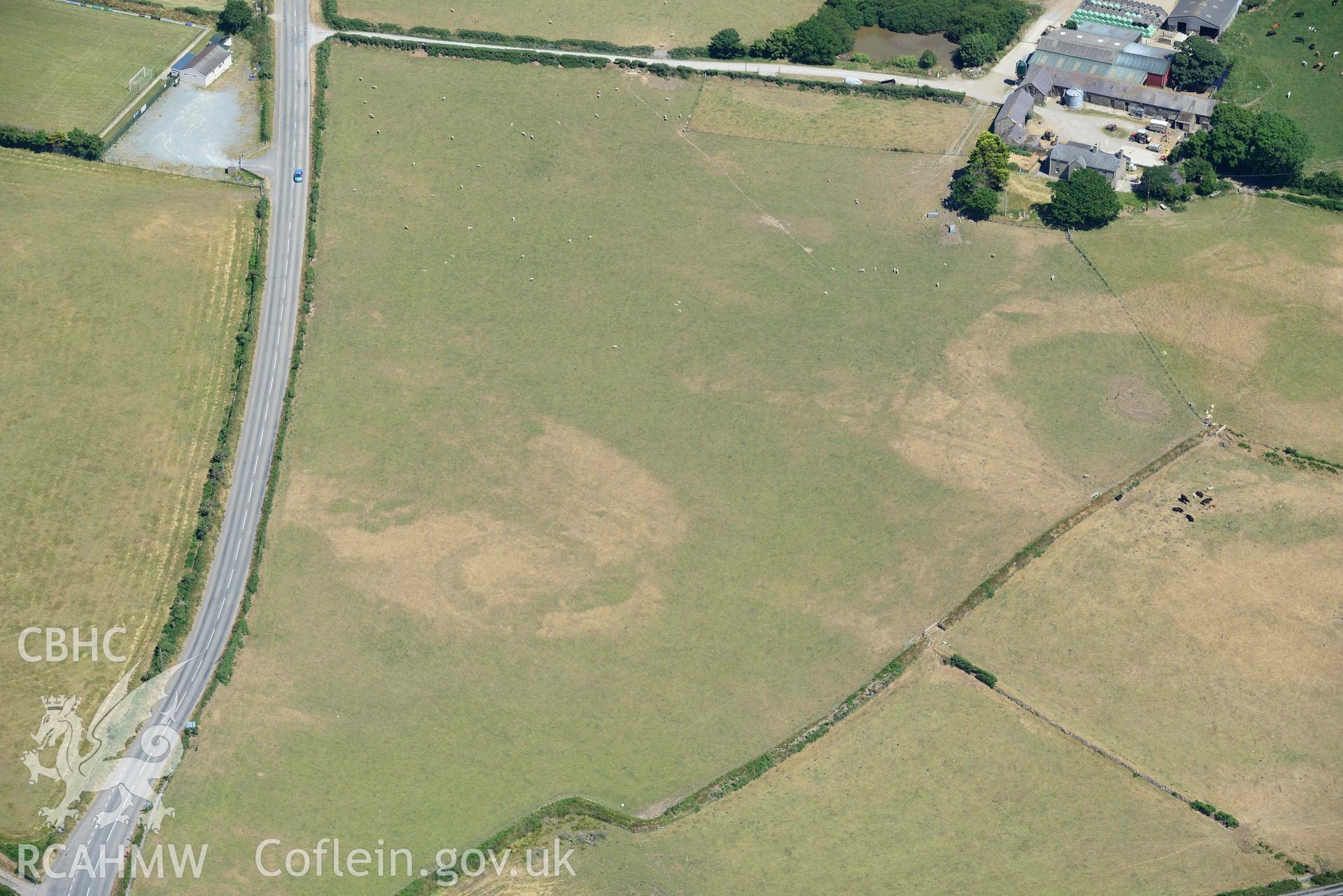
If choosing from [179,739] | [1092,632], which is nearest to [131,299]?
[179,739]

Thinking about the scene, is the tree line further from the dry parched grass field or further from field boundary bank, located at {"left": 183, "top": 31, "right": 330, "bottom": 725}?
the dry parched grass field

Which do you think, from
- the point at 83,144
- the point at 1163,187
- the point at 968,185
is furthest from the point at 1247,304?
the point at 83,144

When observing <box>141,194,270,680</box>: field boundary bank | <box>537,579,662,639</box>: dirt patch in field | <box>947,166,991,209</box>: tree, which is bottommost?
<box>537,579,662,639</box>: dirt patch in field

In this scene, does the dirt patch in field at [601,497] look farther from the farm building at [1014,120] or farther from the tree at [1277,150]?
the tree at [1277,150]

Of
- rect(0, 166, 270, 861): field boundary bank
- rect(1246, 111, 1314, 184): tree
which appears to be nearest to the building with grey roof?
rect(1246, 111, 1314, 184): tree

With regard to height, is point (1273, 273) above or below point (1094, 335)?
below

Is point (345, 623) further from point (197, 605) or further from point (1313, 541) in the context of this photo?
point (1313, 541)
